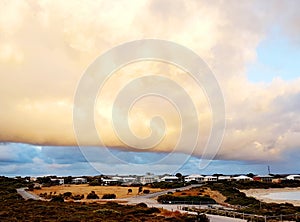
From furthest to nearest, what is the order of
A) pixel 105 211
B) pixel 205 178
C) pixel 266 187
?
pixel 205 178
pixel 266 187
pixel 105 211

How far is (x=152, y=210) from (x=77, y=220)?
11.6 metres

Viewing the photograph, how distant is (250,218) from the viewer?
33.9 m

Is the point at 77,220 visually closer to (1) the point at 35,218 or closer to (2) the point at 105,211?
(1) the point at 35,218

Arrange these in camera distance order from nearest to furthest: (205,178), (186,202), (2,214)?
(2,214)
(186,202)
(205,178)

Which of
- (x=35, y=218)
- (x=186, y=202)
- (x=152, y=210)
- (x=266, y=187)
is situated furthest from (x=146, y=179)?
(x=35, y=218)

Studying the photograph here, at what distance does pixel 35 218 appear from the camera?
1380 inches

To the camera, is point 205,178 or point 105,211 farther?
point 205,178

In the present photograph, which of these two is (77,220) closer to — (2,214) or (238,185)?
(2,214)

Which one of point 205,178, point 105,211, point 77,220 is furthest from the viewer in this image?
point 205,178

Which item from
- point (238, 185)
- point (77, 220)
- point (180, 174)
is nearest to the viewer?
point (77, 220)

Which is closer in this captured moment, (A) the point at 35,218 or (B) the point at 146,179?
(A) the point at 35,218

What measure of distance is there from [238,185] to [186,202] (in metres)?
54.1

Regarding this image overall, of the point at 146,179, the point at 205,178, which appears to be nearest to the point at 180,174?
the point at 205,178

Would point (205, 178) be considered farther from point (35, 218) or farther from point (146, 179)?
point (35, 218)
